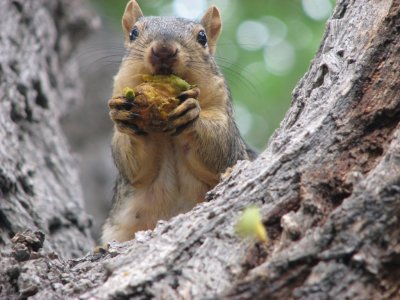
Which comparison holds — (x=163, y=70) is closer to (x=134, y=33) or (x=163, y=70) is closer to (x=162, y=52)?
(x=162, y=52)

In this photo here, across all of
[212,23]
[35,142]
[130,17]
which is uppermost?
[130,17]

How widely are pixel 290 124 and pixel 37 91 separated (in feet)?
7.83

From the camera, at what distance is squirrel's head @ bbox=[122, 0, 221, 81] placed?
151 inches

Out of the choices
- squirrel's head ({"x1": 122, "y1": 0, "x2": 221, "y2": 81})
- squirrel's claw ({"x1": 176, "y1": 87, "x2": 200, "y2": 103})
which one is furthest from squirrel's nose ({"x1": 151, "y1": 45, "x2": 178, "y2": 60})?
squirrel's claw ({"x1": 176, "y1": 87, "x2": 200, "y2": 103})

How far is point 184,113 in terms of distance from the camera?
3.61 metres

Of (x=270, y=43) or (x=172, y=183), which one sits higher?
(x=270, y=43)

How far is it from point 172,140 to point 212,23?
1.09 m

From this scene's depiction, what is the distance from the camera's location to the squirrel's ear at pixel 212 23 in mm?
4730

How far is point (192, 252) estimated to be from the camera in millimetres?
2459

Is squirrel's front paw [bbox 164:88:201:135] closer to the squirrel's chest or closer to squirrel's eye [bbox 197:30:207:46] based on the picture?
the squirrel's chest

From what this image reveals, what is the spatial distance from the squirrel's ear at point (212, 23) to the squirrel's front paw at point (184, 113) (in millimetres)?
1155

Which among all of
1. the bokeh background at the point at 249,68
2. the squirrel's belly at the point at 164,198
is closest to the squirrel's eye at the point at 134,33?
the squirrel's belly at the point at 164,198

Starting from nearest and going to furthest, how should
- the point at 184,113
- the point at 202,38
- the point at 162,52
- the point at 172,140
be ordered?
the point at 184,113, the point at 162,52, the point at 172,140, the point at 202,38

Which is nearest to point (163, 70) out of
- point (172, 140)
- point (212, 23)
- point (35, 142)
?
point (172, 140)
